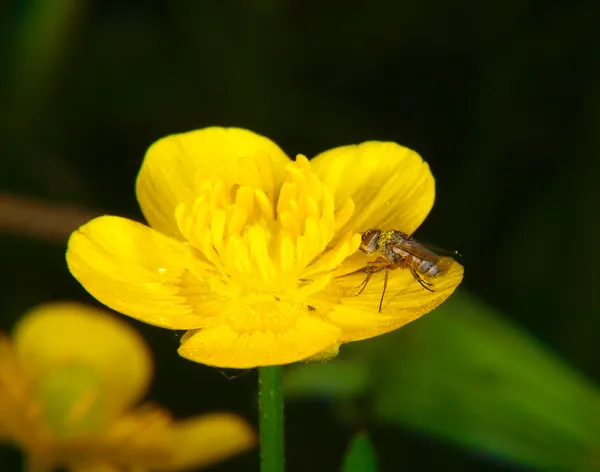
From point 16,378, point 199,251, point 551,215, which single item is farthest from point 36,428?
point 551,215

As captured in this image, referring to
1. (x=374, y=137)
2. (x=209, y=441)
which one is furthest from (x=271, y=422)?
(x=374, y=137)

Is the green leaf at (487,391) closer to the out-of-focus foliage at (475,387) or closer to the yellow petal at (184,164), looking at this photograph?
the out-of-focus foliage at (475,387)

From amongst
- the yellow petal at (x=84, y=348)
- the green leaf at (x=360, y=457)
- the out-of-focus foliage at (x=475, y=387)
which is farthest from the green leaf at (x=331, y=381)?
the green leaf at (x=360, y=457)

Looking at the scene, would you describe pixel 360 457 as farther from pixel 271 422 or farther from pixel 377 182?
pixel 377 182

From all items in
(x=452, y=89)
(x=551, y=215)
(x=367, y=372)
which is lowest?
(x=367, y=372)

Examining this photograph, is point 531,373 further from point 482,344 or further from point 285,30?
point 285,30

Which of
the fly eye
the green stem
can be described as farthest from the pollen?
the green stem
